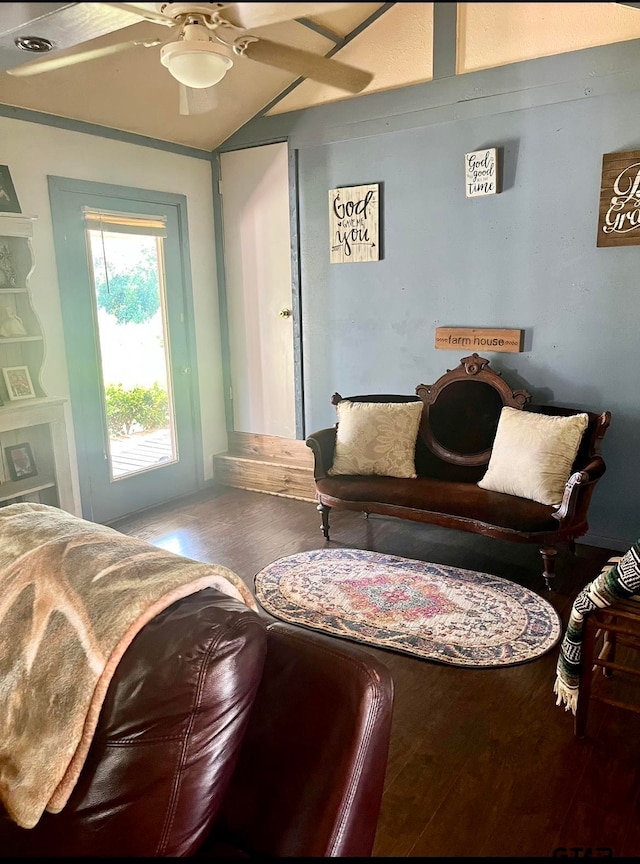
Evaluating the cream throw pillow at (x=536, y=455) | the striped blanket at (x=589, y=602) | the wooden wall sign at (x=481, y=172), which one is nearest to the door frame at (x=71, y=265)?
the wooden wall sign at (x=481, y=172)

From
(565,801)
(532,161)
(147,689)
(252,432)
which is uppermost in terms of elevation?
(532,161)

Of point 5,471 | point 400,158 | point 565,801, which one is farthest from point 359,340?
point 565,801

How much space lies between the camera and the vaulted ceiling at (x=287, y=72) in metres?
3.25

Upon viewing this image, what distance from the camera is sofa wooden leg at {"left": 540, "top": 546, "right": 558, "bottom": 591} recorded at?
10.2ft

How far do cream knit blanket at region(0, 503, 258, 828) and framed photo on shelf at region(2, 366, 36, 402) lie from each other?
2.31m

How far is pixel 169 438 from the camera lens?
4.76 metres

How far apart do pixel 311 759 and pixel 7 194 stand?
347 cm

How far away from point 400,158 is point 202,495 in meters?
2.75

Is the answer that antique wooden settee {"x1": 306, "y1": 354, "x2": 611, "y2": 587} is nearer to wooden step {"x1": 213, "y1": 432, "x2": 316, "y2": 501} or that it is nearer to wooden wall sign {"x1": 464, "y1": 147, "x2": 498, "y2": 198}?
wooden step {"x1": 213, "y1": 432, "x2": 316, "y2": 501}

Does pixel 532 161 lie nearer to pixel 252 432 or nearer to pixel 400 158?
pixel 400 158

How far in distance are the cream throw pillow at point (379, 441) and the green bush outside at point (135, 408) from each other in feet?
4.94

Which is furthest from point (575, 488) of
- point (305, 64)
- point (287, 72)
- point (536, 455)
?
point (287, 72)

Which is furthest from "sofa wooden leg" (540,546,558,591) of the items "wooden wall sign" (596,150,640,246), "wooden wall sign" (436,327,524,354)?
"wooden wall sign" (596,150,640,246)

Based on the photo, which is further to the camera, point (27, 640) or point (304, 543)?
point (304, 543)
